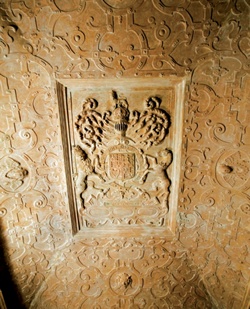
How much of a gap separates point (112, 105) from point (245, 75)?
0.97 m

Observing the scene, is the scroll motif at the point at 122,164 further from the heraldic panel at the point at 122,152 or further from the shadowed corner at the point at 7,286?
the shadowed corner at the point at 7,286

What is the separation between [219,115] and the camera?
151 cm

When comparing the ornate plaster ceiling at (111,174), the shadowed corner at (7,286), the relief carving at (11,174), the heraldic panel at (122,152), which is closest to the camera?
the ornate plaster ceiling at (111,174)

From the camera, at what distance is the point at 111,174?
68.4 inches

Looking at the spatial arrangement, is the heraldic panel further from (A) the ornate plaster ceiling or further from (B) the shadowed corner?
(B) the shadowed corner

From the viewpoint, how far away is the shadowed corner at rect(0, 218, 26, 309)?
1886mm

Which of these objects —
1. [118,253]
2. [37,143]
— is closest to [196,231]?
[118,253]

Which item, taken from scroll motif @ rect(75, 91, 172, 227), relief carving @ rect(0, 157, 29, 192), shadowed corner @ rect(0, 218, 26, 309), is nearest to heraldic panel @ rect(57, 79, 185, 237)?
scroll motif @ rect(75, 91, 172, 227)

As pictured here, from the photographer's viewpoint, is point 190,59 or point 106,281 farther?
point 106,281

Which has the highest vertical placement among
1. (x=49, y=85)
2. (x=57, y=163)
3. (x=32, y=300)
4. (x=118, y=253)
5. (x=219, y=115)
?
(x=49, y=85)

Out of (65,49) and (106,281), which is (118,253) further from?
(65,49)

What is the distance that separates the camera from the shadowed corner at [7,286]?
74.2 inches

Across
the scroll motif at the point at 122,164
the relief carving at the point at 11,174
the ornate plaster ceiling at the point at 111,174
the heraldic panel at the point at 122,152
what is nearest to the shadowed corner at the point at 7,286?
the ornate plaster ceiling at the point at 111,174

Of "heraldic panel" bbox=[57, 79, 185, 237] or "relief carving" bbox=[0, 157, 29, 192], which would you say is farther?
"relief carving" bbox=[0, 157, 29, 192]
